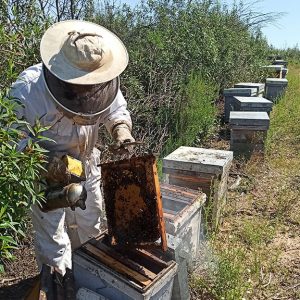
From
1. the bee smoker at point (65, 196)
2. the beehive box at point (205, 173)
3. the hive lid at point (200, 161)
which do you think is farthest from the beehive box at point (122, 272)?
the hive lid at point (200, 161)

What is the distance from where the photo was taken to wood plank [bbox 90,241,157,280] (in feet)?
6.79

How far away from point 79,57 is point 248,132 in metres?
3.48

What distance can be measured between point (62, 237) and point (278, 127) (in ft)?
16.6

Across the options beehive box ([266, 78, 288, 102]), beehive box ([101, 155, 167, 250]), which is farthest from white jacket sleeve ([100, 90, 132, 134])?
beehive box ([266, 78, 288, 102])

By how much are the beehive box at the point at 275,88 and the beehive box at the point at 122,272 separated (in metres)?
7.16

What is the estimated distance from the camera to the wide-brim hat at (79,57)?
208 centimetres

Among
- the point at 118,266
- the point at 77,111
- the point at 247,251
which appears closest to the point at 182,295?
the point at 118,266

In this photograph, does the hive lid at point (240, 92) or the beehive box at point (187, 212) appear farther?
the hive lid at point (240, 92)

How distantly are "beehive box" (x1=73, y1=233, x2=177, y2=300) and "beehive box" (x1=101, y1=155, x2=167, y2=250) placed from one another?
0.29 ft

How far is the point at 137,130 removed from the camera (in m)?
4.85

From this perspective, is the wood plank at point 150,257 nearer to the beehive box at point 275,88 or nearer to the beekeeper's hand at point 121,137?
the beekeeper's hand at point 121,137

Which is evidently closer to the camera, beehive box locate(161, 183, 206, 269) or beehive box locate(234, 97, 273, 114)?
beehive box locate(161, 183, 206, 269)

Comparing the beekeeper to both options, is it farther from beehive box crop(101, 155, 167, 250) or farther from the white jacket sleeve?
beehive box crop(101, 155, 167, 250)

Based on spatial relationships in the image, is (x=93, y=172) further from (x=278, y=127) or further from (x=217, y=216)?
(x=278, y=127)
